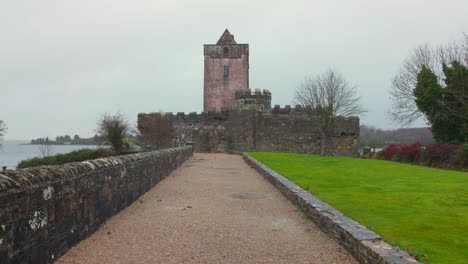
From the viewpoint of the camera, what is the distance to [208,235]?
5.93 metres

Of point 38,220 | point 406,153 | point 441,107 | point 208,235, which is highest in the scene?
point 441,107

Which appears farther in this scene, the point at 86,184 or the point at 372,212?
the point at 372,212

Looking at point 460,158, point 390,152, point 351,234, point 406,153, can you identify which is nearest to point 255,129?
point 390,152

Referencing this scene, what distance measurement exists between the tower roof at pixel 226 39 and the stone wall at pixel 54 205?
37186mm

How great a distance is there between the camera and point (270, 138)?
3434cm

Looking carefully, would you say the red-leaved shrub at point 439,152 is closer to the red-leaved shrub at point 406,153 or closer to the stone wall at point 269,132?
the red-leaved shrub at point 406,153

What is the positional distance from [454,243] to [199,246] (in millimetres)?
2930

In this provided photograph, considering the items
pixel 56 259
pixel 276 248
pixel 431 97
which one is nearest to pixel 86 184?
pixel 56 259

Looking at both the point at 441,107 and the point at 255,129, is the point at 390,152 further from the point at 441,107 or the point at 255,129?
the point at 255,129

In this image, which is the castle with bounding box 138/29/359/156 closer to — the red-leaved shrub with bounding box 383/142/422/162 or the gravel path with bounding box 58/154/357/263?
the red-leaved shrub with bounding box 383/142/422/162

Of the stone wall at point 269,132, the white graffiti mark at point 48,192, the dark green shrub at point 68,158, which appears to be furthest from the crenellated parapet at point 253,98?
the white graffiti mark at point 48,192

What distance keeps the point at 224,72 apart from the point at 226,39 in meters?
3.77

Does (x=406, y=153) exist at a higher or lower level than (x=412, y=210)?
higher

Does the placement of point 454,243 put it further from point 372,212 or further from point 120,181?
point 120,181
